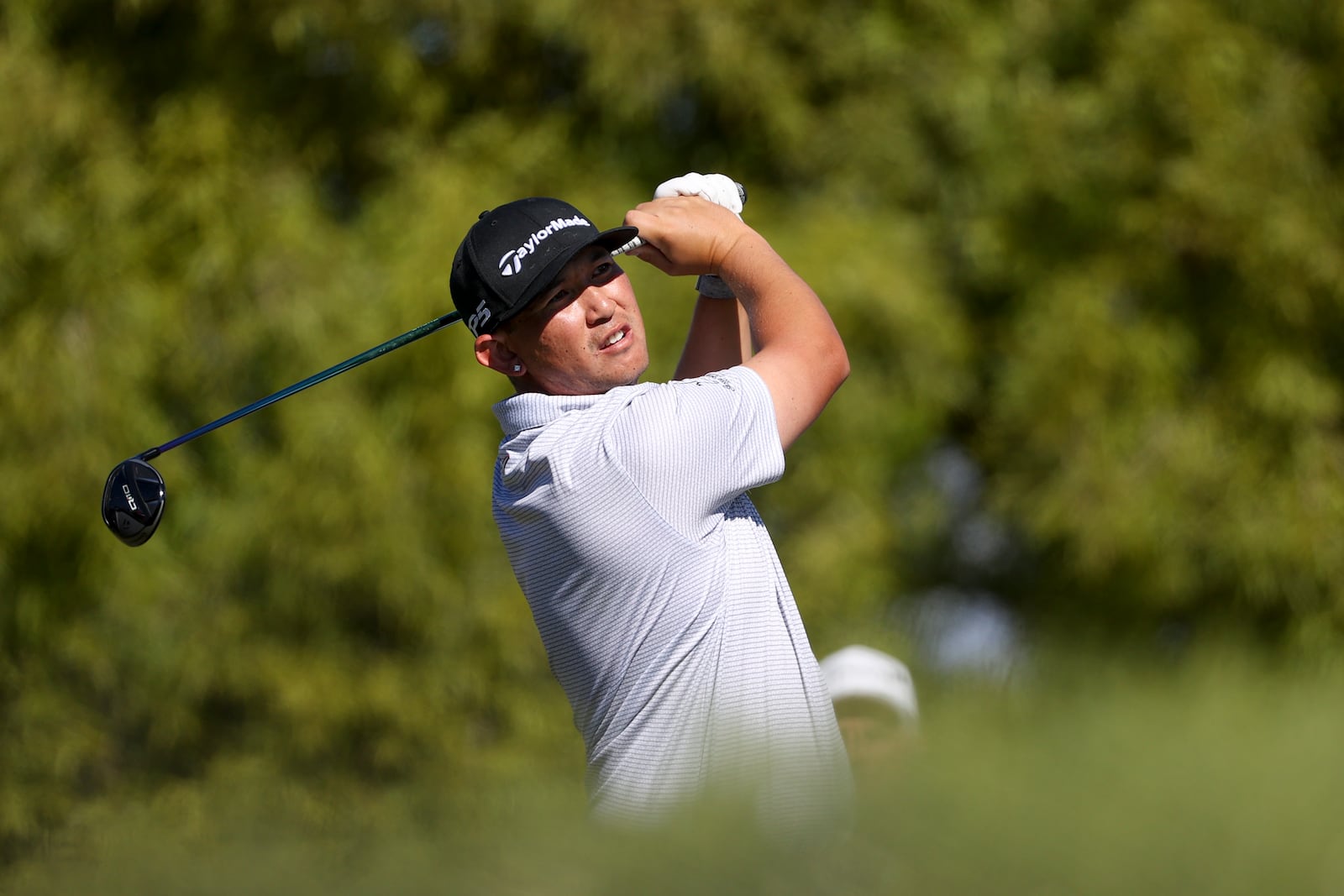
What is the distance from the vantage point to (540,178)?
6.40 m

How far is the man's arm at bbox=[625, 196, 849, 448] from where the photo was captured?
2.19 m

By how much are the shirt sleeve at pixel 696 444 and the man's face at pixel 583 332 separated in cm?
20

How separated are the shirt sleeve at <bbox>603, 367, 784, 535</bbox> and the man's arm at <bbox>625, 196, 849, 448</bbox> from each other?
6 cm

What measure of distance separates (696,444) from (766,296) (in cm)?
33

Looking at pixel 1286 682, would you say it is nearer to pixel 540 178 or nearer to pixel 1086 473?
pixel 1086 473

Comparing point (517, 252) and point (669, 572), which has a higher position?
point (517, 252)

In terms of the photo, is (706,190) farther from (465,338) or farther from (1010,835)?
(465,338)

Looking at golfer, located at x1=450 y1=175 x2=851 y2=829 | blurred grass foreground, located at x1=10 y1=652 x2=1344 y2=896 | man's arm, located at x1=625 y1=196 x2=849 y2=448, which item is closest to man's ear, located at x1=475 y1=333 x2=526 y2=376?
golfer, located at x1=450 y1=175 x2=851 y2=829

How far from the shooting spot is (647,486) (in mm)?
2064

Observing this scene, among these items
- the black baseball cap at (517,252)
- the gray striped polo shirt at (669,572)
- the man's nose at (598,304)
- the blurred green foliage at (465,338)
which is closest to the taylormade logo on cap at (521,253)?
the black baseball cap at (517,252)

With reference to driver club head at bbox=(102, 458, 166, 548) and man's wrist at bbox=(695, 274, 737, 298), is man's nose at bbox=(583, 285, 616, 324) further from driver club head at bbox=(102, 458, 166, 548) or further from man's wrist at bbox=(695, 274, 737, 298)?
driver club head at bbox=(102, 458, 166, 548)

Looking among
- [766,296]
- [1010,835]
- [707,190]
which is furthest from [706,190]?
[1010,835]

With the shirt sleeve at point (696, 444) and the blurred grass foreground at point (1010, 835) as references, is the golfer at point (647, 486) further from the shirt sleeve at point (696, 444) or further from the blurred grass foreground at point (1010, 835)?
the blurred grass foreground at point (1010, 835)

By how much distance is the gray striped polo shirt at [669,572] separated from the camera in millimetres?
2061
